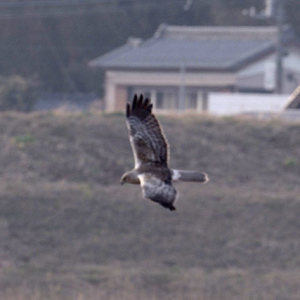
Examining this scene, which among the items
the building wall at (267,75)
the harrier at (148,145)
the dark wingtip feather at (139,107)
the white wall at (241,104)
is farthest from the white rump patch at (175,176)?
the building wall at (267,75)

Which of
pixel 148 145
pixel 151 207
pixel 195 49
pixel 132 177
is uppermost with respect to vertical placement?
pixel 148 145

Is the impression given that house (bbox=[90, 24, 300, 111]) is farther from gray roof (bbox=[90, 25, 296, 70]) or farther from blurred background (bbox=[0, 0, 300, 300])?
blurred background (bbox=[0, 0, 300, 300])

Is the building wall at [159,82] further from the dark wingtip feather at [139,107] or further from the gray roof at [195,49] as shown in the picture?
the dark wingtip feather at [139,107]

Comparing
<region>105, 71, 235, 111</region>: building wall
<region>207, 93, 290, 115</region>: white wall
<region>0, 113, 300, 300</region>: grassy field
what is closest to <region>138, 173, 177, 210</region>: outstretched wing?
<region>0, 113, 300, 300</region>: grassy field

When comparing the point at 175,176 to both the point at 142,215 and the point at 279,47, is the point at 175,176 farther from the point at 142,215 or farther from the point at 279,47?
the point at 279,47

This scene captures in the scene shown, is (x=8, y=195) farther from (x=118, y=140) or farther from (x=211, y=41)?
(x=211, y=41)

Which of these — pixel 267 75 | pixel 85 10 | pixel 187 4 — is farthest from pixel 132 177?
pixel 85 10

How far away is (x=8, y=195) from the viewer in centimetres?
1194

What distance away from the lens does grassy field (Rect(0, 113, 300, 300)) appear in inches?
399

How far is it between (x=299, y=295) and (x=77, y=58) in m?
17.8

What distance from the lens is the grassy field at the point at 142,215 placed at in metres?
10.1

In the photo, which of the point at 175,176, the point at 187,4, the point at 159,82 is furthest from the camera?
the point at 187,4

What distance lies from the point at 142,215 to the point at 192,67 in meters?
11.2

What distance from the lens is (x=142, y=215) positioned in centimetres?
1177
